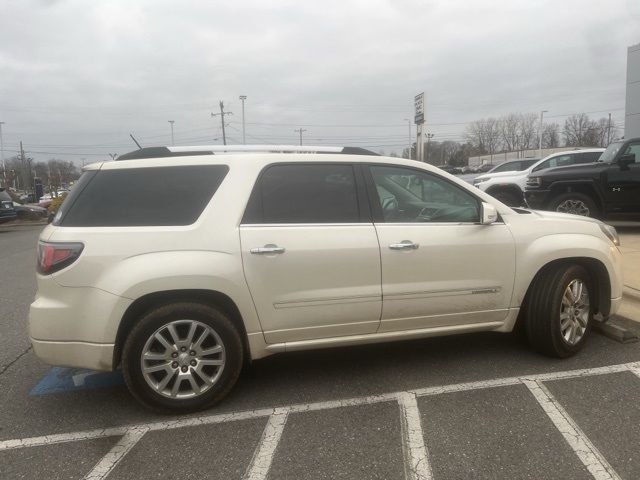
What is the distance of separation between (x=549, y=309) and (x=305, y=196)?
2098 millimetres

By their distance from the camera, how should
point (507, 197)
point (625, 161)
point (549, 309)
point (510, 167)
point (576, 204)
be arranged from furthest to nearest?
1. point (510, 167)
2. point (507, 197)
3. point (576, 204)
4. point (625, 161)
5. point (549, 309)

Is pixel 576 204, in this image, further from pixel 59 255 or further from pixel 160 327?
pixel 59 255

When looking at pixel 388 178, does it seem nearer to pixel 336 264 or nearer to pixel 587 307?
pixel 336 264

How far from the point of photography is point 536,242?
3967 mm

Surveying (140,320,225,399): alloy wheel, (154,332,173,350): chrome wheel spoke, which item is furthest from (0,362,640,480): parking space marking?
(154,332,173,350): chrome wheel spoke

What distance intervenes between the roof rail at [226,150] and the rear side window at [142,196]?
228mm

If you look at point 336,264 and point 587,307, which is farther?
point 587,307

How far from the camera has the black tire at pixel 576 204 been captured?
31.7 ft

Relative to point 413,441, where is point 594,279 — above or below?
above

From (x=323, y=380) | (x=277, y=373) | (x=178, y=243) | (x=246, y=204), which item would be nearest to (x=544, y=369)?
(x=323, y=380)

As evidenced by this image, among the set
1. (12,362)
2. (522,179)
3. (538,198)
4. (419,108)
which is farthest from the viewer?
(522,179)

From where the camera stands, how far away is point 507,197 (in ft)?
43.5

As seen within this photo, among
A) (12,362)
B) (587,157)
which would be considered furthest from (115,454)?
(587,157)

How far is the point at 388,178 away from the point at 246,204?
1135 mm
